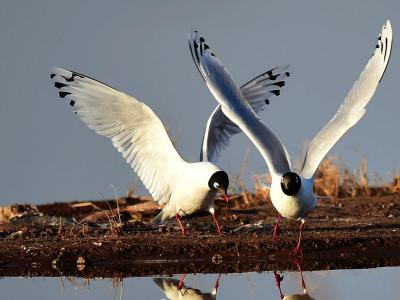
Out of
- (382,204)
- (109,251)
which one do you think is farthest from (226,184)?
(382,204)

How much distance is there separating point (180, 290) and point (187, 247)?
1.55m

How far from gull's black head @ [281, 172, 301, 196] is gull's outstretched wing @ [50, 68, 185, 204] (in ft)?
4.94

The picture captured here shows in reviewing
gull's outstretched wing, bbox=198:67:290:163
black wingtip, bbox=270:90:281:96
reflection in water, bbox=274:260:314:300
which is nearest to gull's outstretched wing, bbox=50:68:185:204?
gull's outstretched wing, bbox=198:67:290:163

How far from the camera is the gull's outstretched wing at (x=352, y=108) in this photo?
10.7 metres

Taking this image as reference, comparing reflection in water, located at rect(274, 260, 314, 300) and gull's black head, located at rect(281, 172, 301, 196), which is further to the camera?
gull's black head, located at rect(281, 172, 301, 196)

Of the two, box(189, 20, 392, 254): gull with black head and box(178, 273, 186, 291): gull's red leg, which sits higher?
box(189, 20, 392, 254): gull with black head

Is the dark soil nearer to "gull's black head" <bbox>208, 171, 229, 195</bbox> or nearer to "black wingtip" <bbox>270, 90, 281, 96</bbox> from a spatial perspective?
"gull's black head" <bbox>208, 171, 229, 195</bbox>

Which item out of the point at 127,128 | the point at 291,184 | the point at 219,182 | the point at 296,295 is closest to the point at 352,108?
the point at 291,184

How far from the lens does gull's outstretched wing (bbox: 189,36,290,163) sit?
12.1 meters

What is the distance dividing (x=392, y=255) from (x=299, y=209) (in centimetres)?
86

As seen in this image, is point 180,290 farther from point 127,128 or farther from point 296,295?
point 127,128

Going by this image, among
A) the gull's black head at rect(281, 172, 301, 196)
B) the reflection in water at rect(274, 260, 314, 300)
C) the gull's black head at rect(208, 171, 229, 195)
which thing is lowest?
the reflection in water at rect(274, 260, 314, 300)

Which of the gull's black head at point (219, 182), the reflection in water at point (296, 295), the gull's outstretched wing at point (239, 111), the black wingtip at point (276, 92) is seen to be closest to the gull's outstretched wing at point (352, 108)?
the gull's outstretched wing at point (239, 111)

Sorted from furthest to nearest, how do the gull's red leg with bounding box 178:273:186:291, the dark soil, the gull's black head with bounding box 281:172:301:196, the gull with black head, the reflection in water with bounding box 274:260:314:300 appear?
the gull with black head, the gull's black head with bounding box 281:172:301:196, the dark soil, the gull's red leg with bounding box 178:273:186:291, the reflection in water with bounding box 274:260:314:300
